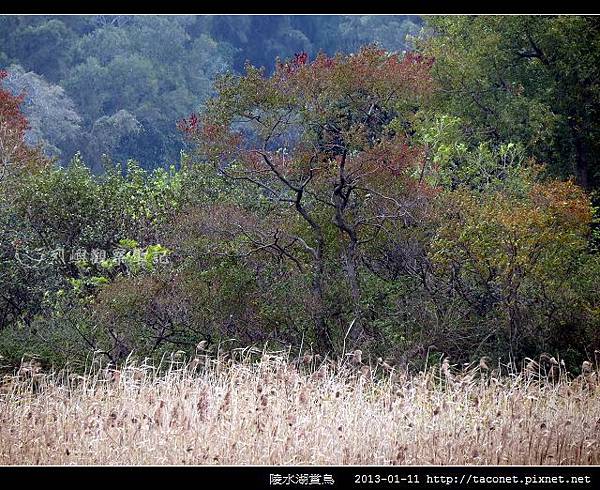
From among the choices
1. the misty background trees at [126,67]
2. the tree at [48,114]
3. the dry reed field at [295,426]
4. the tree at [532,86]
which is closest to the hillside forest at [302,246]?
the dry reed field at [295,426]

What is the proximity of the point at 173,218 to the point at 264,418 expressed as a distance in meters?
4.79

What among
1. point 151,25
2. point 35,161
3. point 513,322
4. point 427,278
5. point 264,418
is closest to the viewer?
point 264,418

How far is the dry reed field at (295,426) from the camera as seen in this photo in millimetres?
5578

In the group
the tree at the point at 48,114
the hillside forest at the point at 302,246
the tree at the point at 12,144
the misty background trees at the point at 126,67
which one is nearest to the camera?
the hillside forest at the point at 302,246

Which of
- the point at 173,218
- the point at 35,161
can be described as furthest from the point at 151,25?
the point at 173,218

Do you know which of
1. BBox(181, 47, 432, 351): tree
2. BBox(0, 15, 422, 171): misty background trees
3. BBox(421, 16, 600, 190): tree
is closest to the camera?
BBox(181, 47, 432, 351): tree

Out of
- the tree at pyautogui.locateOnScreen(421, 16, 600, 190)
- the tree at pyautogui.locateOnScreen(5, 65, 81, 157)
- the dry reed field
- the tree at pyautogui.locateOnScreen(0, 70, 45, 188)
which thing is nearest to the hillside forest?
the tree at pyautogui.locateOnScreen(0, 70, 45, 188)

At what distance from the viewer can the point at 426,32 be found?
2017 cm

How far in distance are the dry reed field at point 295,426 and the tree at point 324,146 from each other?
292 cm

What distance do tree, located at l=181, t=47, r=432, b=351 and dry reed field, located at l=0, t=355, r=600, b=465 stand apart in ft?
9.57

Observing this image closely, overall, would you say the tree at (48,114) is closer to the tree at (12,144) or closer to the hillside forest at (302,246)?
the tree at (12,144)

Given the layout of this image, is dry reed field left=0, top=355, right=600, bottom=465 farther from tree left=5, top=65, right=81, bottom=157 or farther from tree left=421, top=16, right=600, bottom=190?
tree left=5, top=65, right=81, bottom=157

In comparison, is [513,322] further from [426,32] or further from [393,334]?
[426,32]

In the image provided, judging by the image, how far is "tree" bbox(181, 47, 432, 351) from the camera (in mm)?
8953
